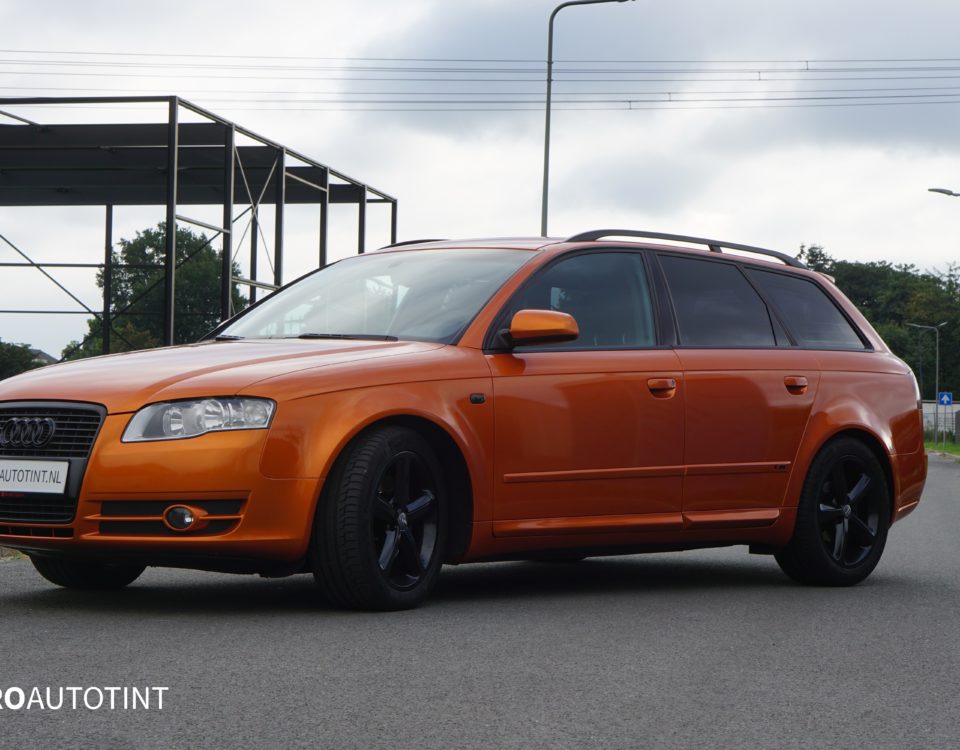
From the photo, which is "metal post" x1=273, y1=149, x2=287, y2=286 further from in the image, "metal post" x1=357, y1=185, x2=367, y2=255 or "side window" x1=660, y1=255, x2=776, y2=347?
"side window" x1=660, y1=255, x2=776, y2=347

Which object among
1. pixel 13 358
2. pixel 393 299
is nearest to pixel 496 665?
pixel 393 299

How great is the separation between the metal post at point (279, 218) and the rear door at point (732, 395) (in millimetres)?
20725

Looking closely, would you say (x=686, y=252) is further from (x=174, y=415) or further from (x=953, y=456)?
(x=953, y=456)

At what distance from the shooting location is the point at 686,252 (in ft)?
27.5

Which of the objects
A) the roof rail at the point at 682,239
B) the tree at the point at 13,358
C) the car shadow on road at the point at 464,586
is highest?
the roof rail at the point at 682,239

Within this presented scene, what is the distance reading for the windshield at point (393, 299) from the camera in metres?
7.19

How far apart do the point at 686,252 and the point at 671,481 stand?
1342 millimetres

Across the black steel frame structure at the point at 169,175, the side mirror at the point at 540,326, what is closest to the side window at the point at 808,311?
the side mirror at the point at 540,326

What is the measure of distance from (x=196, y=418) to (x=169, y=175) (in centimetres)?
1866

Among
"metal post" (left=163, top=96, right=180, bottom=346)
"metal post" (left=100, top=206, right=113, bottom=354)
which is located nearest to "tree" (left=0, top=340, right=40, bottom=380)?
"metal post" (left=100, top=206, right=113, bottom=354)

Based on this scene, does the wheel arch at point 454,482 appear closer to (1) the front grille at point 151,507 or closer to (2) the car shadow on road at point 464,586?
(2) the car shadow on road at point 464,586

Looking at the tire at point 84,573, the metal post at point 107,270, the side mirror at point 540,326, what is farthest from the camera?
the metal post at point 107,270

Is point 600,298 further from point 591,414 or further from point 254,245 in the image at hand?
point 254,245

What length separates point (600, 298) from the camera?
305 inches
